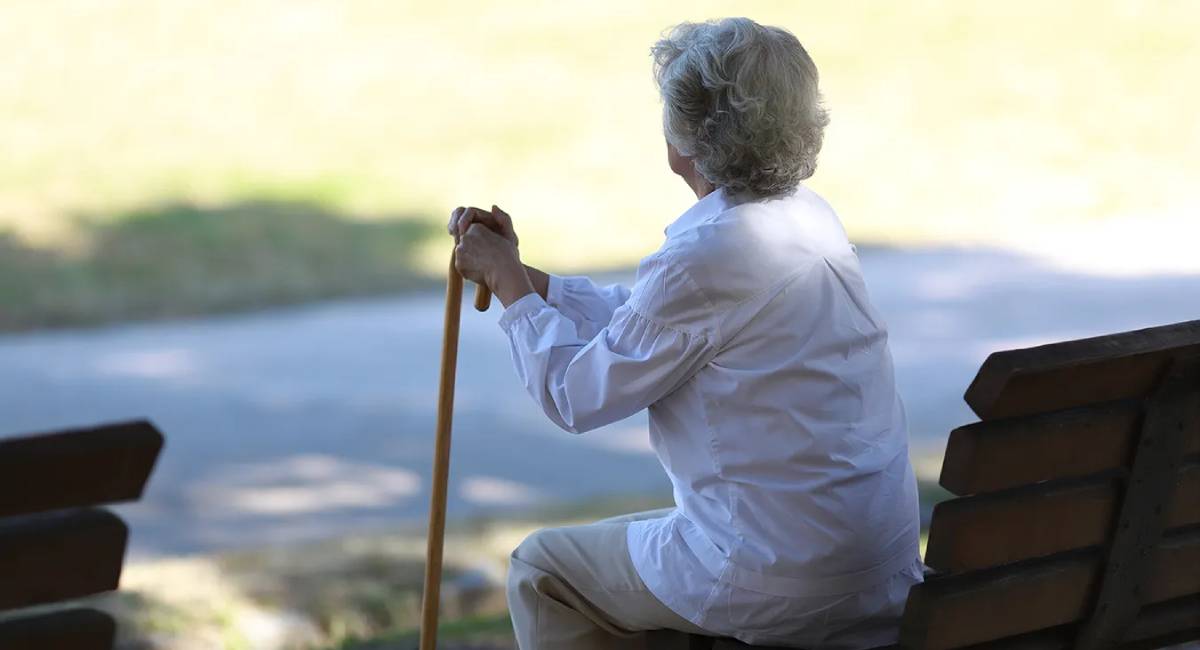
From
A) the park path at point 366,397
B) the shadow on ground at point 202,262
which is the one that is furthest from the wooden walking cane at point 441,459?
the shadow on ground at point 202,262

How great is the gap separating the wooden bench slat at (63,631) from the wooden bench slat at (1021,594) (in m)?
1.05

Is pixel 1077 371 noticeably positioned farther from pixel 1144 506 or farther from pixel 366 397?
pixel 366 397

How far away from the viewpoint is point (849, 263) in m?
2.46

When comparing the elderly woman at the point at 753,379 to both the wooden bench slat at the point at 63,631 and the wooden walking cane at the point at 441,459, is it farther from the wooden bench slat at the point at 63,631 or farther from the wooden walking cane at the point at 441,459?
the wooden bench slat at the point at 63,631

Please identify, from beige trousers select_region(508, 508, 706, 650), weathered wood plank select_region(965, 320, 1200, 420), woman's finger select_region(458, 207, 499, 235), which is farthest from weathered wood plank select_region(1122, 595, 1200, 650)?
woman's finger select_region(458, 207, 499, 235)

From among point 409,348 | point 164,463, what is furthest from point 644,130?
point 164,463

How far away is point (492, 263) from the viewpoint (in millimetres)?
2604

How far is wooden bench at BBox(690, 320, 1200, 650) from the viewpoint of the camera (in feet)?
7.26

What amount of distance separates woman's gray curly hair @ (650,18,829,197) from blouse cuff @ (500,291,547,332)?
1.03 feet

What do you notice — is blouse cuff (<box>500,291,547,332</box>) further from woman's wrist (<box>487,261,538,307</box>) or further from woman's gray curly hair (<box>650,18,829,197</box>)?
woman's gray curly hair (<box>650,18,829,197</box>)

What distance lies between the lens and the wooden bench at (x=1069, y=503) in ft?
7.26

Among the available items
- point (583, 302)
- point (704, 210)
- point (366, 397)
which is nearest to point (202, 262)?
point (366, 397)

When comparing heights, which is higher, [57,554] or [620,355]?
[620,355]

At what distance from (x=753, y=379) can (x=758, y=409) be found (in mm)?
45
